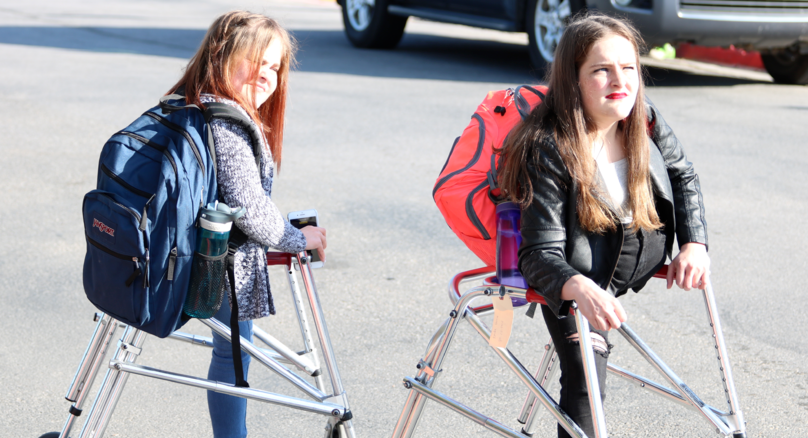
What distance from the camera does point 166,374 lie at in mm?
2469

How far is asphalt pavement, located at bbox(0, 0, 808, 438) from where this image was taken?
11.1ft

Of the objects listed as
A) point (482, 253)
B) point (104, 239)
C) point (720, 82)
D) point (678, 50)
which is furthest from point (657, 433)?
point (678, 50)

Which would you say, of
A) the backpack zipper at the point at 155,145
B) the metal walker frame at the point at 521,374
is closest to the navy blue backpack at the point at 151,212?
the backpack zipper at the point at 155,145

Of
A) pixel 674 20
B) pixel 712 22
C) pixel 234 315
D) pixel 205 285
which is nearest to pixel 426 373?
pixel 234 315

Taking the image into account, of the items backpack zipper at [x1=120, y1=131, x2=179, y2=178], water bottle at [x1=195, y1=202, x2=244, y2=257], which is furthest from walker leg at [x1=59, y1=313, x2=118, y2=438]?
backpack zipper at [x1=120, y1=131, x2=179, y2=178]

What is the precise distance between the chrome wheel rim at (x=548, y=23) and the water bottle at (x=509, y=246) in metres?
7.11

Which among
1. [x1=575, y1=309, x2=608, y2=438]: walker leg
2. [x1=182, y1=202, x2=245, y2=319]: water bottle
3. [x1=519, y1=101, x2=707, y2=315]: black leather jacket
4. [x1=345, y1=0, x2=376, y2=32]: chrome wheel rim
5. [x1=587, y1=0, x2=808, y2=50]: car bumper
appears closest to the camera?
[x1=575, y1=309, x2=608, y2=438]: walker leg

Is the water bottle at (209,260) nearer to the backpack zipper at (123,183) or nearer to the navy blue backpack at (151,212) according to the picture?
the navy blue backpack at (151,212)

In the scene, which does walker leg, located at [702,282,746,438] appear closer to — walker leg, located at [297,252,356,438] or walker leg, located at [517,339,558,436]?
walker leg, located at [517,339,558,436]

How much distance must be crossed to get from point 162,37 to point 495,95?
37.3 ft

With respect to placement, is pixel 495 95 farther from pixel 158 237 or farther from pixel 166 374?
pixel 166 374

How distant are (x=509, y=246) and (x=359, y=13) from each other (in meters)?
10.2

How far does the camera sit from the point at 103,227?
2250mm

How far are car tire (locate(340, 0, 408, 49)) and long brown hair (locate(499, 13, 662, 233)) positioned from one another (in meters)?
9.56
